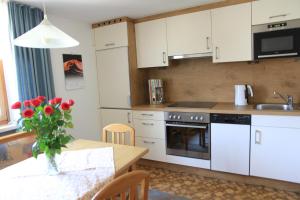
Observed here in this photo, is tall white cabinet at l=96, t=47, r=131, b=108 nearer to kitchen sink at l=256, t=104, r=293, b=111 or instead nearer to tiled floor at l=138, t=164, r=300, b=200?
tiled floor at l=138, t=164, r=300, b=200

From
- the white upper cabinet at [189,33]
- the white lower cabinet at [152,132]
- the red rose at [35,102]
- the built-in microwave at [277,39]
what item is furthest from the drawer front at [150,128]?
the red rose at [35,102]

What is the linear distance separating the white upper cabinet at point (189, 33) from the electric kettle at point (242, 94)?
61cm

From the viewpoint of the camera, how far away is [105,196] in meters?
0.93

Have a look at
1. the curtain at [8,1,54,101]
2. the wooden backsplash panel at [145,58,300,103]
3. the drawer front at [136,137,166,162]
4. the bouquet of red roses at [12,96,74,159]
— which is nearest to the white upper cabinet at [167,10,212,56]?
the wooden backsplash panel at [145,58,300,103]

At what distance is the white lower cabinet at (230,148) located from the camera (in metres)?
2.53

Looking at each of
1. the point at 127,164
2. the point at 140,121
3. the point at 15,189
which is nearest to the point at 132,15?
the point at 140,121

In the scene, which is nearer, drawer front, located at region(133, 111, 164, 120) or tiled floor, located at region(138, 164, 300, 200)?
tiled floor, located at region(138, 164, 300, 200)

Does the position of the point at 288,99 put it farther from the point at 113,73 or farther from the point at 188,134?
the point at 113,73

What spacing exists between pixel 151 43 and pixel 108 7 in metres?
0.80

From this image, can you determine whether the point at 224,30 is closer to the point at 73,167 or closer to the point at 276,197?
the point at 276,197

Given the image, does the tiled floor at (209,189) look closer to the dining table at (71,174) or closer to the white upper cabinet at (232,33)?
the dining table at (71,174)

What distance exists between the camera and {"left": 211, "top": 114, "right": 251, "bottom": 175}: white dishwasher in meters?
2.51

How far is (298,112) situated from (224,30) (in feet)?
4.04

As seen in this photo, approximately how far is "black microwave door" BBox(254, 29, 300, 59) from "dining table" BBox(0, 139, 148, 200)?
182 cm
